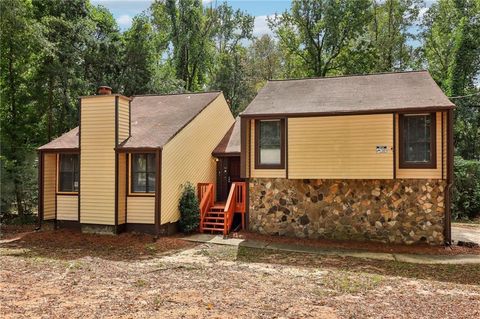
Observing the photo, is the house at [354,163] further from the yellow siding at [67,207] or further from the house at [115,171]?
the yellow siding at [67,207]

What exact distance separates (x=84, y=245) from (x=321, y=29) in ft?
68.5

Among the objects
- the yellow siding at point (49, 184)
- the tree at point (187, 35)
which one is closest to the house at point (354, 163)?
the yellow siding at point (49, 184)

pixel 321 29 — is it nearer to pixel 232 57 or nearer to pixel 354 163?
pixel 232 57

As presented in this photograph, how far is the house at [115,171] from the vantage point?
11.9 m

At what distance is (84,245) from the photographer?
10.8 m

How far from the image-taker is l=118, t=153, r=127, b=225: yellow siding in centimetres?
1199

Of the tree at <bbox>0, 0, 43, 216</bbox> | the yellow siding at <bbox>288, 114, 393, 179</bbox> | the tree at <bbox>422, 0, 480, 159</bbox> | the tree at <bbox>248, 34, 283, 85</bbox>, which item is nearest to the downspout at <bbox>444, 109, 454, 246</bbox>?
the yellow siding at <bbox>288, 114, 393, 179</bbox>

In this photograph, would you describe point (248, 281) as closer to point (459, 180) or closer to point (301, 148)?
point (301, 148)

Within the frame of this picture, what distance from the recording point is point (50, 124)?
18.7m

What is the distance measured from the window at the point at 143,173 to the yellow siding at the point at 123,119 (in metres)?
0.74

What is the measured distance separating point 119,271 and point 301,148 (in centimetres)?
623

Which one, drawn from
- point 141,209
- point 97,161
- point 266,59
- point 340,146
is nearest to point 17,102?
point 97,161

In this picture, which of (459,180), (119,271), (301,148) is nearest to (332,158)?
(301,148)

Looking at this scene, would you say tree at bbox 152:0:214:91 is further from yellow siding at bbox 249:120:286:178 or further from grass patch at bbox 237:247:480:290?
grass patch at bbox 237:247:480:290
